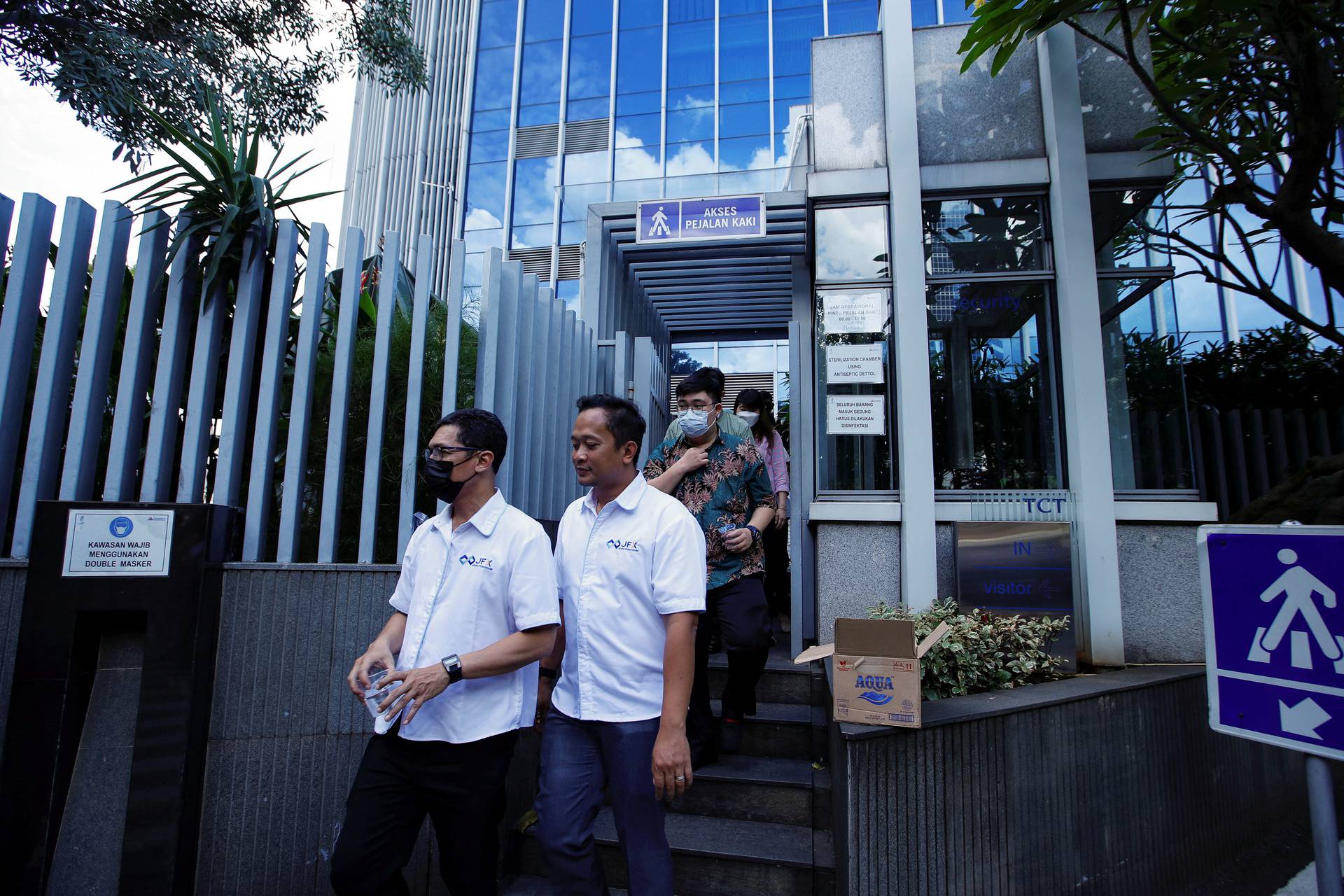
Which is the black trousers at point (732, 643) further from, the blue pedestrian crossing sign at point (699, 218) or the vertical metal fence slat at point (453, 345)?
the blue pedestrian crossing sign at point (699, 218)

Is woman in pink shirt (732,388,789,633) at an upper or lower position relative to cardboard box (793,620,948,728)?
upper

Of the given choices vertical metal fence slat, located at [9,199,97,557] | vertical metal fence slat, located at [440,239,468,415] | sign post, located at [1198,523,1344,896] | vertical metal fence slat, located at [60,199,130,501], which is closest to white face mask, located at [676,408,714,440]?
vertical metal fence slat, located at [440,239,468,415]

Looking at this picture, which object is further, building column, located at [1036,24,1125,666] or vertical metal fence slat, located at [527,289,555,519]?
building column, located at [1036,24,1125,666]

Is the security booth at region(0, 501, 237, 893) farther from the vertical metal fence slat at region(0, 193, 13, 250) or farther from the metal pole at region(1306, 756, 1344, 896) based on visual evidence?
the metal pole at region(1306, 756, 1344, 896)

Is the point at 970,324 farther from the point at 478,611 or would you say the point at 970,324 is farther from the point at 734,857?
the point at 478,611

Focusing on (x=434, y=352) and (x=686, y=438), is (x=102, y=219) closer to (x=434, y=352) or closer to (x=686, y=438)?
(x=434, y=352)

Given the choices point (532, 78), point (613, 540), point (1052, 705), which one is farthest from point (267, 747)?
point (532, 78)

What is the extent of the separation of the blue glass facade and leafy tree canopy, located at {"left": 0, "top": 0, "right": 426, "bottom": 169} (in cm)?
1357

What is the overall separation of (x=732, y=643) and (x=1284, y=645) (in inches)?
83.7

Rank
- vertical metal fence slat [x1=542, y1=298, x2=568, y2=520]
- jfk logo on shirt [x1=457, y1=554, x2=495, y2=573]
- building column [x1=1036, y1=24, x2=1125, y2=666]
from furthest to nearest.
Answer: building column [x1=1036, y1=24, x2=1125, y2=666]
vertical metal fence slat [x1=542, y1=298, x2=568, y2=520]
jfk logo on shirt [x1=457, y1=554, x2=495, y2=573]

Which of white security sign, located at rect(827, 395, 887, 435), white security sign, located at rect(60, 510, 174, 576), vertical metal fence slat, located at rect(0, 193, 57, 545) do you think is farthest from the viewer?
white security sign, located at rect(827, 395, 887, 435)

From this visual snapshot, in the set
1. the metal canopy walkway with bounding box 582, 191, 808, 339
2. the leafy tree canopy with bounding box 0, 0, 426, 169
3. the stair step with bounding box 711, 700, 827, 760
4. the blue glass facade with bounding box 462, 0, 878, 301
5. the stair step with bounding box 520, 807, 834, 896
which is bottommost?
the stair step with bounding box 520, 807, 834, 896

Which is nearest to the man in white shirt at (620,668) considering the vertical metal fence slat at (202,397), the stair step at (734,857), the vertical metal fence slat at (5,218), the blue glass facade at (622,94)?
the stair step at (734,857)

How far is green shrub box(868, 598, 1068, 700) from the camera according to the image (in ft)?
11.7
